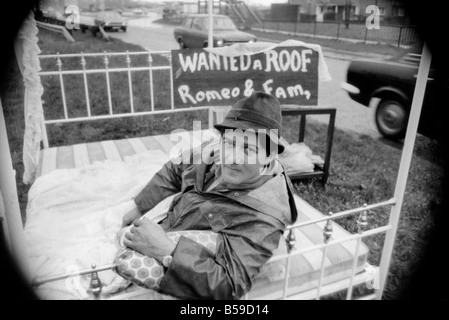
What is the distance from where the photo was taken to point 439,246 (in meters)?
3.25

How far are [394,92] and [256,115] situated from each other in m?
4.69

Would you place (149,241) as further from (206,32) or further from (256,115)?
(206,32)

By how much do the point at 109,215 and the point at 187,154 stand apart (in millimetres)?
727

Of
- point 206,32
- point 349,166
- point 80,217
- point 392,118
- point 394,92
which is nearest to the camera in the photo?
point 80,217

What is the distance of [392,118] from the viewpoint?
19.6 ft

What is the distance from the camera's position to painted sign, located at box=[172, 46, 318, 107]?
360cm

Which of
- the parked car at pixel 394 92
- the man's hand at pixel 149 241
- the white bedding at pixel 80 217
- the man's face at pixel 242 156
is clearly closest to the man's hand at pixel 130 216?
the white bedding at pixel 80 217

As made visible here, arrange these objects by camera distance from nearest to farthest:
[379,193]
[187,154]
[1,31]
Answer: [1,31]
[187,154]
[379,193]

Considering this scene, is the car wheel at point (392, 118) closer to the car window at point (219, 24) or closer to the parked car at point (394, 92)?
the parked car at point (394, 92)

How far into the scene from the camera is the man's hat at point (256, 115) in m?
1.90

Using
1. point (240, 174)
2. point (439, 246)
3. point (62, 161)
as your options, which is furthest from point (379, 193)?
point (62, 161)

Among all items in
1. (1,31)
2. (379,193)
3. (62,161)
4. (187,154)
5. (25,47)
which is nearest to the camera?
(1,31)

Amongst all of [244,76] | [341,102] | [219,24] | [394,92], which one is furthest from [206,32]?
[244,76]

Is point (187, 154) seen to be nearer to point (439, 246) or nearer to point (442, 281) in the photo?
point (442, 281)
